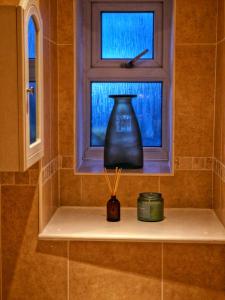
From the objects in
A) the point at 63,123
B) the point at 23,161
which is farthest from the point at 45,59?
the point at 23,161

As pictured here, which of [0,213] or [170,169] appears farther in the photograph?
[170,169]

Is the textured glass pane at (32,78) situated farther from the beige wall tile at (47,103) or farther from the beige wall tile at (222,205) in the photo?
the beige wall tile at (222,205)

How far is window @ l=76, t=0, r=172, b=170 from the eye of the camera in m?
2.76

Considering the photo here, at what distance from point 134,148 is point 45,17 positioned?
0.78 metres

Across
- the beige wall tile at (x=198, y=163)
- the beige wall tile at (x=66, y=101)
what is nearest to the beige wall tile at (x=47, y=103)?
the beige wall tile at (x=66, y=101)

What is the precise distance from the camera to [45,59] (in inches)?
87.9

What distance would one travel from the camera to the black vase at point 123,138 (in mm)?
2637

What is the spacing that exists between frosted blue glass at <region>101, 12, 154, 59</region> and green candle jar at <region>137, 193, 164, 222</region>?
83 cm

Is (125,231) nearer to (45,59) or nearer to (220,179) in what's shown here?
(220,179)

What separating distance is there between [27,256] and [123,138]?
774 mm

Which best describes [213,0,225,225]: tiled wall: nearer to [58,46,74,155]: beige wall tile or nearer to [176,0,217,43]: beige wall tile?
[176,0,217,43]: beige wall tile

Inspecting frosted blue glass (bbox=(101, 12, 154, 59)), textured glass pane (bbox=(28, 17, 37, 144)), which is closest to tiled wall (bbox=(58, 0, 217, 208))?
frosted blue glass (bbox=(101, 12, 154, 59))

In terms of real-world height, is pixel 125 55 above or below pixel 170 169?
above

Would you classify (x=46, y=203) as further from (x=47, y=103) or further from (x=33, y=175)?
(x=47, y=103)
